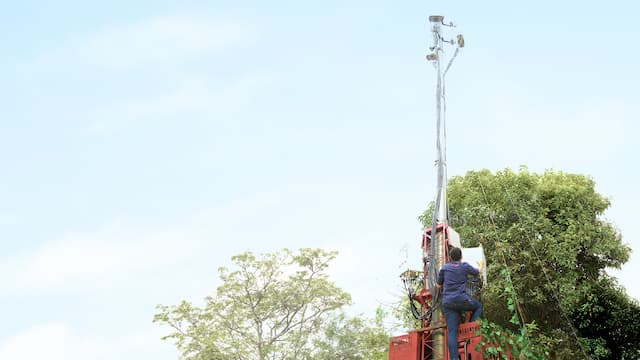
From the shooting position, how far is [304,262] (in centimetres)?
2680

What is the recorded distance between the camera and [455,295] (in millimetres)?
8695

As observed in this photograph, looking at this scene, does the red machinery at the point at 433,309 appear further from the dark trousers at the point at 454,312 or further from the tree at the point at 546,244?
the tree at the point at 546,244

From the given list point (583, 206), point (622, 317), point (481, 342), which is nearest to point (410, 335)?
point (481, 342)

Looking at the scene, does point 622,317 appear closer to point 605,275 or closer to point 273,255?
point 605,275

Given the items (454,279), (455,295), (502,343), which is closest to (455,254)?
(454,279)

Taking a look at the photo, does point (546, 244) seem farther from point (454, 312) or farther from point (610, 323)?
point (454, 312)

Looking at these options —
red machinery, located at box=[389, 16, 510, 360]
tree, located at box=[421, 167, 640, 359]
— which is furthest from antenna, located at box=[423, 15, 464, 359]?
tree, located at box=[421, 167, 640, 359]

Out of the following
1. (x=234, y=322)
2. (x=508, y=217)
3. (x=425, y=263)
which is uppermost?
(x=508, y=217)

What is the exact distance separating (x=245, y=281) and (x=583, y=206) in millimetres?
11764

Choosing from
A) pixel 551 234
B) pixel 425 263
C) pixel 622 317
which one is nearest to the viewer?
pixel 425 263

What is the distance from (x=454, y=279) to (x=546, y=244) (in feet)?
42.9

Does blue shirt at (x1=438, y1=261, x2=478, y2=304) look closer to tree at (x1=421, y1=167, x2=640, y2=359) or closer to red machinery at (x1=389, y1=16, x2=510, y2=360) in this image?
red machinery at (x1=389, y1=16, x2=510, y2=360)

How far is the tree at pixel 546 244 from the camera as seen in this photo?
784 inches

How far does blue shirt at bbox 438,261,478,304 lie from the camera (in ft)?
28.6
